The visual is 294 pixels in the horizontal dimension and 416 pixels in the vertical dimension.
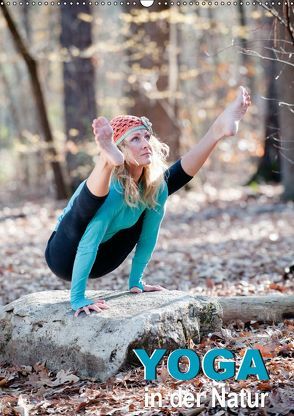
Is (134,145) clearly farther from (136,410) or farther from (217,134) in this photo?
(136,410)

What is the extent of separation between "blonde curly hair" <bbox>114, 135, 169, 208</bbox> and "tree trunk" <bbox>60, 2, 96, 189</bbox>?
9803 millimetres

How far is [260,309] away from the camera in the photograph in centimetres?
518

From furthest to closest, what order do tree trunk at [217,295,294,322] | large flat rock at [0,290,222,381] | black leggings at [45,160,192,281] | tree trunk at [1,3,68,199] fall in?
tree trunk at [1,3,68,199] → tree trunk at [217,295,294,322] → black leggings at [45,160,192,281] → large flat rock at [0,290,222,381]

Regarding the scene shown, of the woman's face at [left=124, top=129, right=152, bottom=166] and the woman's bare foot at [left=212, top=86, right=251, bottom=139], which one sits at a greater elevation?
the woman's bare foot at [left=212, top=86, right=251, bottom=139]

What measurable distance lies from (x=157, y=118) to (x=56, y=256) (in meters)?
10.3

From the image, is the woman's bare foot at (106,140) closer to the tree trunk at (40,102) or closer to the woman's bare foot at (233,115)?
the woman's bare foot at (233,115)

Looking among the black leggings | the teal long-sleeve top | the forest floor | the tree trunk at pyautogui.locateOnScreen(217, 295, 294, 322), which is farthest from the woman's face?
the tree trunk at pyautogui.locateOnScreen(217, 295, 294, 322)

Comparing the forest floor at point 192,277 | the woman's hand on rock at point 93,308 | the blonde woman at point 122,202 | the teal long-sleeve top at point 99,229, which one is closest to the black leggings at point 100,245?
the blonde woman at point 122,202

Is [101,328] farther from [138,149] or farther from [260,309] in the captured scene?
[260,309]

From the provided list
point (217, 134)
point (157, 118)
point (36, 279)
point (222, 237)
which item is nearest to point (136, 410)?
point (217, 134)

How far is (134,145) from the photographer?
177 inches

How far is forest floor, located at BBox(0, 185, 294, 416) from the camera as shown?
383cm

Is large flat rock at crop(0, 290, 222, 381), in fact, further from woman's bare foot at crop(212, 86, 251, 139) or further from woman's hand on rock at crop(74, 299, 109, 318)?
woman's bare foot at crop(212, 86, 251, 139)

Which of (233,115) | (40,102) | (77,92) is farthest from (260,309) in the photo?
(77,92)
